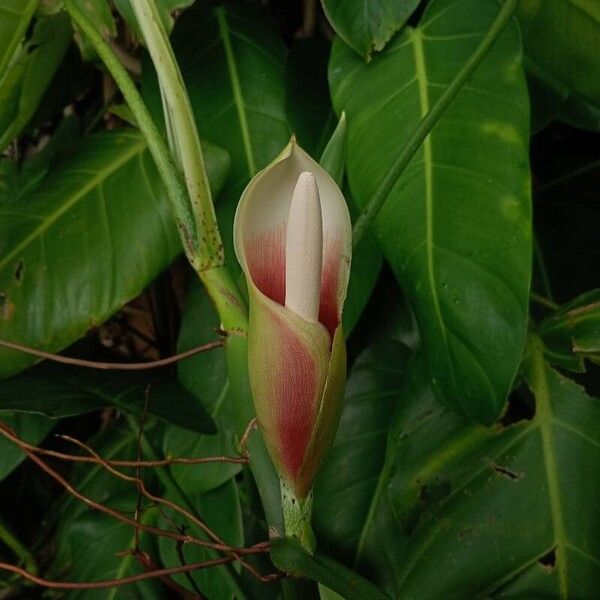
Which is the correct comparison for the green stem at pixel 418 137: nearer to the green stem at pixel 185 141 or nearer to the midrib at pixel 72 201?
the green stem at pixel 185 141

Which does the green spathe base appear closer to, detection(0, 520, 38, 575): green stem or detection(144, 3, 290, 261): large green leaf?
detection(144, 3, 290, 261): large green leaf

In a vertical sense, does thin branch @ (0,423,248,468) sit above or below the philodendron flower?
below

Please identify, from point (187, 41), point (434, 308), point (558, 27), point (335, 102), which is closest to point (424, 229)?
point (434, 308)

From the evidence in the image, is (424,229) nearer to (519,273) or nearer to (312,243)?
(519,273)

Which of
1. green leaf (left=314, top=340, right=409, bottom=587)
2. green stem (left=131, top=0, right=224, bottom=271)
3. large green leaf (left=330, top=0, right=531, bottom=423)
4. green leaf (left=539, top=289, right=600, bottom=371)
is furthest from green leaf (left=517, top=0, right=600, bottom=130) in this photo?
green stem (left=131, top=0, right=224, bottom=271)

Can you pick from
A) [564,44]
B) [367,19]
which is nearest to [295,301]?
[367,19]

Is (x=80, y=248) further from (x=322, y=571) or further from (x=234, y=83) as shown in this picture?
(x=322, y=571)

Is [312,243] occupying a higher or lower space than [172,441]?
higher
